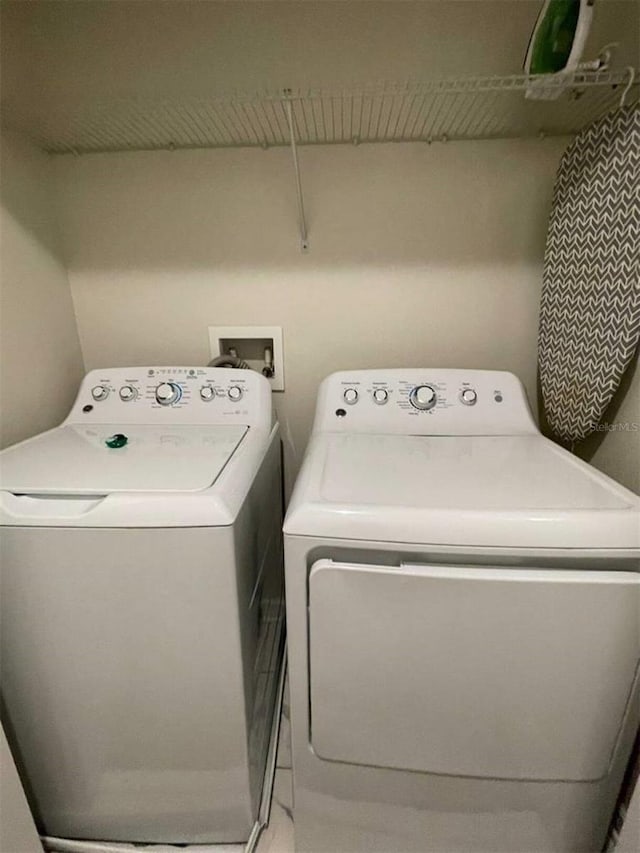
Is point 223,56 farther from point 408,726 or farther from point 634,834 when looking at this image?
point 634,834

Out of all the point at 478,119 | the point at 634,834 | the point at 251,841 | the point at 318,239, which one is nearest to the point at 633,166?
the point at 478,119

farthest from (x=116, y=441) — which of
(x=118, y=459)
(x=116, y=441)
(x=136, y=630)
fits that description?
(x=136, y=630)

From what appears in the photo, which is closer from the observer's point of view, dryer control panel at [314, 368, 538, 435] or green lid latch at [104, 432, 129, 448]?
green lid latch at [104, 432, 129, 448]

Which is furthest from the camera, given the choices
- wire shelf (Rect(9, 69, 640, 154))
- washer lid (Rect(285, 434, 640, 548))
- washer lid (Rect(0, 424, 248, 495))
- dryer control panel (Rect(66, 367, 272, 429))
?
dryer control panel (Rect(66, 367, 272, 429))

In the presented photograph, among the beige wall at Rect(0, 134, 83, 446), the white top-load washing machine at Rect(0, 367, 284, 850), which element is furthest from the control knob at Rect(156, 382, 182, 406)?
the beige wall at Rect(0, 134, 83, 446)

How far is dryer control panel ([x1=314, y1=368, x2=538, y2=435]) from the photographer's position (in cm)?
119

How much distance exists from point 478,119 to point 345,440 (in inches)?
37.6

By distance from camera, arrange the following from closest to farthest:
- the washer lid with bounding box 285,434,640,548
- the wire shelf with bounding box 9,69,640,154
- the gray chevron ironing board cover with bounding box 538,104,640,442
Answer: the washer lid with bounding box 285,434,640,548 → the gray chevron ironing board cover with bounding box 538,104,640,442 → the wire shelf with bounding box 9,69,640,154

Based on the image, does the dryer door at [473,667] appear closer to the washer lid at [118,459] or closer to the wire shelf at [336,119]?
the washer lid at [118,459]

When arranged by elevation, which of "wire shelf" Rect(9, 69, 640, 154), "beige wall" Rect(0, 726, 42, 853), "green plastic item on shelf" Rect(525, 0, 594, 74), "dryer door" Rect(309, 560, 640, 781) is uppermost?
"green plastic item on shelf" Rect(525, 0, 594, 74)

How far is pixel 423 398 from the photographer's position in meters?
1.21

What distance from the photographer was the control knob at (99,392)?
4.16 ft

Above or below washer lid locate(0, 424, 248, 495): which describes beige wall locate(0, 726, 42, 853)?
below

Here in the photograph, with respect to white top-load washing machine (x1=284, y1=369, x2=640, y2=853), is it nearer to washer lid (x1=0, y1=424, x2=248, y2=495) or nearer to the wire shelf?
washer lid (x1=0, y1=424, x2=248, y2=495)
